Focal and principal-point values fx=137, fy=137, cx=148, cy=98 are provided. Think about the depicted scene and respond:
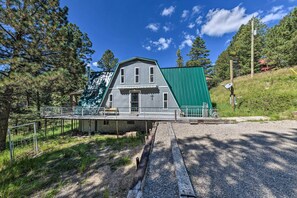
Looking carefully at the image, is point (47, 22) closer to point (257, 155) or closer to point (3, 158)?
point (3, 158)

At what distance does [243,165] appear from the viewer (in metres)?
3.21

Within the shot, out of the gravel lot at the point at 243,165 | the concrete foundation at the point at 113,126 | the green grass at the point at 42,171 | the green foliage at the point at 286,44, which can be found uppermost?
the green foliage at the point at 286,44

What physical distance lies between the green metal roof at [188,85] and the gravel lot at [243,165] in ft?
21.9

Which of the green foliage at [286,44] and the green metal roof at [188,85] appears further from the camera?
the green foliage at [286,44]

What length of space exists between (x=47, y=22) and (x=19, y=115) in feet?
39.4

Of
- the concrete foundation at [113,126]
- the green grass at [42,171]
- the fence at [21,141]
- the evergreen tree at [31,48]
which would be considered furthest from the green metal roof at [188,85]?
the fence at [21,141]


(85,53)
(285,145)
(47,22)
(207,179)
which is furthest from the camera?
(85,53)

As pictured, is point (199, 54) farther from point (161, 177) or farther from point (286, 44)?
point (161, 177)

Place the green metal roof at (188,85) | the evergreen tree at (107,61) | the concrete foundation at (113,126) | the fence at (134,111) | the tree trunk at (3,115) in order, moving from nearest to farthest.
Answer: the tree trunk at (3,115) < the fence at (134,111) < the green metal roof at (188,85) < the concrete foundation at (113,126) < the evergreen tree at (107,61)

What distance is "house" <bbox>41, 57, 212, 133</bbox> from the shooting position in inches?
465

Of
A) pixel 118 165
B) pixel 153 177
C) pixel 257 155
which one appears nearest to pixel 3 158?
pixel 118 165

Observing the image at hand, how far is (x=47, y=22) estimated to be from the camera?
26.8 feet

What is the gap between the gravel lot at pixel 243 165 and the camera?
2365 mm

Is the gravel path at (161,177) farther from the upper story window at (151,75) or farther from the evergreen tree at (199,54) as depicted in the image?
the evergreen tree at (199,54)
